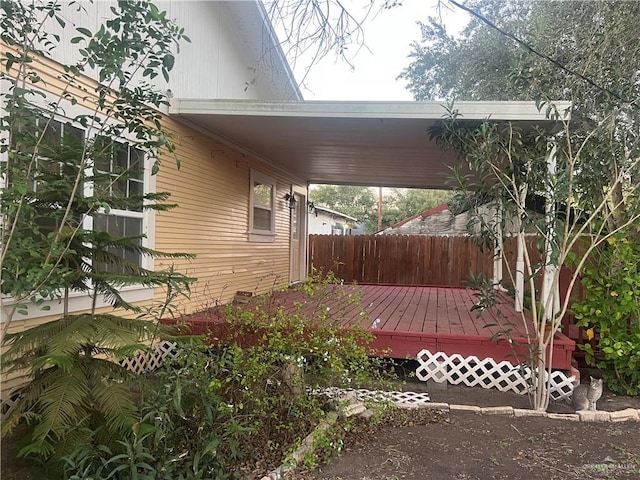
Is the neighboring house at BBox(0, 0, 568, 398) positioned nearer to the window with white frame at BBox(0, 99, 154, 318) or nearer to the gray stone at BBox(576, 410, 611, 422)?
the window with white frame at BBox(0, 99, 154, 318)

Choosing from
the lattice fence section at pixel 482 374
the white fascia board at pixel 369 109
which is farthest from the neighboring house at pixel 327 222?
the lattice fence section at pixel 482 374

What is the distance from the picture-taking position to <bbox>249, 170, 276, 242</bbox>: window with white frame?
27.2 feet

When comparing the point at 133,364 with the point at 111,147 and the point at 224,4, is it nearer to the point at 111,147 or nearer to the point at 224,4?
the point at 111,147

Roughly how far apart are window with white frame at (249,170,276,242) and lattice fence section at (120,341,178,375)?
3131 millimetres

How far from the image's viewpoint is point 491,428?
3641 millimetres

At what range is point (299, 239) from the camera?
38.2 ft

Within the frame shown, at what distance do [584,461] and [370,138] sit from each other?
4430mm

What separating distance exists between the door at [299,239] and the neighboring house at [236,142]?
1.44m

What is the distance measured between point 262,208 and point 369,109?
4192 mm

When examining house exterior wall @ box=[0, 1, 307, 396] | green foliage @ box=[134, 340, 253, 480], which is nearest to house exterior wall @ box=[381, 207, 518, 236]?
house exterior wall @ box=[0, 1, 307, 396]

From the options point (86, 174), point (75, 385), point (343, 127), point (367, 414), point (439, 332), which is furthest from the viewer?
point (343, 127)

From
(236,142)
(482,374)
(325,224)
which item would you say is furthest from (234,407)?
(325,224)

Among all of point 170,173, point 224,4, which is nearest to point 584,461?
point 170,173

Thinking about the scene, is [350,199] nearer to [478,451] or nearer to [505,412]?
[505,412]
